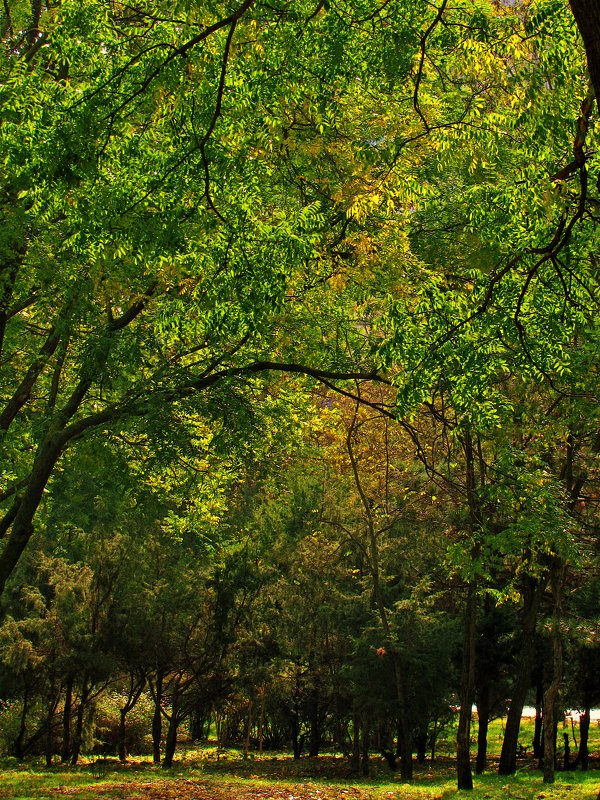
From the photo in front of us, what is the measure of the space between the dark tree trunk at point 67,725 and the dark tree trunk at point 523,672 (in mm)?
12975

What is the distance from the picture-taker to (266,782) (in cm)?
2083

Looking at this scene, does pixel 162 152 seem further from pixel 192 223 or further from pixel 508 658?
pixel 508 658

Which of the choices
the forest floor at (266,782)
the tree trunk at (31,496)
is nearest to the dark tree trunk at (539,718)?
the forest floor at (266,782)

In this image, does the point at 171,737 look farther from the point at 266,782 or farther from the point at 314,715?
the point at 266,782

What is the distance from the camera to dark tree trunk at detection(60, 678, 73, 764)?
2516 cm

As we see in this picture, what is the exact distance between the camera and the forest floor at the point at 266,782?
15500 mm

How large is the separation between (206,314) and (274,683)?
64.1 ft

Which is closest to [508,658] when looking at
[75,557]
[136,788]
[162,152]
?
[136,788]

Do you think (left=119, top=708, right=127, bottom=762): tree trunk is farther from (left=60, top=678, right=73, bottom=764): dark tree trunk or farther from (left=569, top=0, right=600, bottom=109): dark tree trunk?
(left=569, top=0, right=600, bottom=109): dark tree trunk

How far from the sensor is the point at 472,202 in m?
8.48

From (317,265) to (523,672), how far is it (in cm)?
1449

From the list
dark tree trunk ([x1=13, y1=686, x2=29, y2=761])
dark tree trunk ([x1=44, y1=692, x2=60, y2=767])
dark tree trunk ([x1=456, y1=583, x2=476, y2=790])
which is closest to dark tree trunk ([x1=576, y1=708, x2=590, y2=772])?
dark tree trunk ([x1=456, y1=583, x2=476, y2=790])

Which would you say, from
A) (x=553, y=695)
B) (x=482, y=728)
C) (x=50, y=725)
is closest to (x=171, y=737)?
(x=50, y=725)

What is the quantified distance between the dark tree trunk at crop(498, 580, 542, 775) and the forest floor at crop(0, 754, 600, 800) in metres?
0.64
